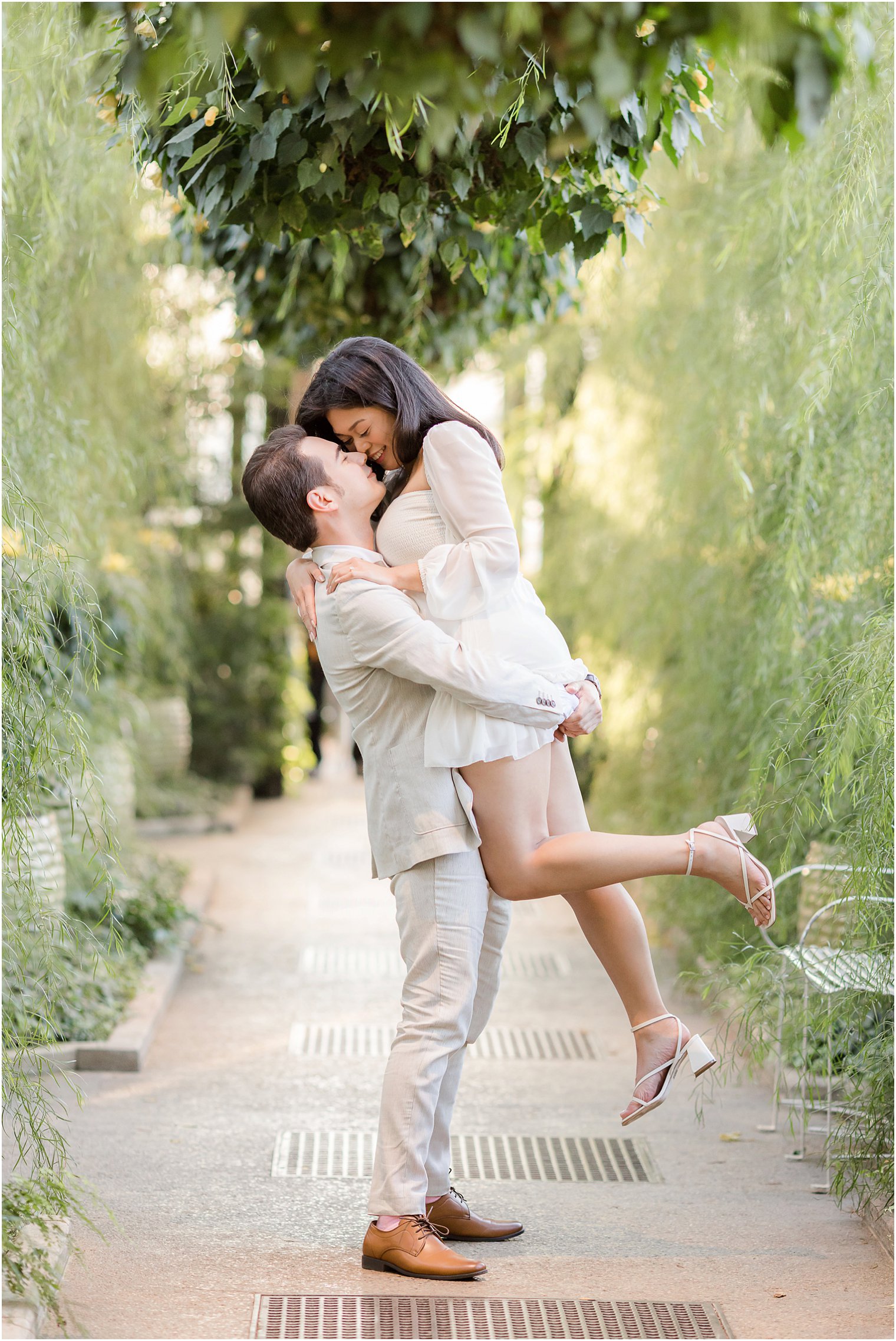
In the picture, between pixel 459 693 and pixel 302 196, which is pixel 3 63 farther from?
pixel 459 693

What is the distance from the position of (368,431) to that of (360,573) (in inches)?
13.2

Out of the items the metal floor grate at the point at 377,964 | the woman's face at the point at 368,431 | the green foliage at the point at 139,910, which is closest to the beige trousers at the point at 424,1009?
the woman's face at the point at 368,431

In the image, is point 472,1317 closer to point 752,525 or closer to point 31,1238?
point 31,1238

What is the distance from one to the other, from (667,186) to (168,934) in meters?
3.59

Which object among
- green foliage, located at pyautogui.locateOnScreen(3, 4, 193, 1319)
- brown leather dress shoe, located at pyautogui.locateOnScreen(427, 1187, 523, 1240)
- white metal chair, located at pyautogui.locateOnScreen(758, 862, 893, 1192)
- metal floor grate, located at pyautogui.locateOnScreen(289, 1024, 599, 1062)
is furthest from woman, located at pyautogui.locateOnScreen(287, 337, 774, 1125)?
metal floor grate, located at pyautogui.locateOnScreen(289, 1024, 599, 1062)

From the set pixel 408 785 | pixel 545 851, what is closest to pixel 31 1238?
pixel 408 785

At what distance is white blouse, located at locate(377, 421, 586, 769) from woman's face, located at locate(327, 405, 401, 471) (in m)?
0.14

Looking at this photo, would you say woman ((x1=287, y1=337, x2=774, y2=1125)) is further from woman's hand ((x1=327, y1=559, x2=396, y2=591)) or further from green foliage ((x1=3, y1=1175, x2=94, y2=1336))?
green foliage ((x1=3, y1=1175, x2=94, y2=1336))

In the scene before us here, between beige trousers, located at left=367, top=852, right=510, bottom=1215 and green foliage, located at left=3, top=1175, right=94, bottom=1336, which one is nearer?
green foliage, located at left=3, top=1175, right=94, bottom=1336

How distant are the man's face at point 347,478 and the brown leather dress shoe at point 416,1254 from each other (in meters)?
1.39

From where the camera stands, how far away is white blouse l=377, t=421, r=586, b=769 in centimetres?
254

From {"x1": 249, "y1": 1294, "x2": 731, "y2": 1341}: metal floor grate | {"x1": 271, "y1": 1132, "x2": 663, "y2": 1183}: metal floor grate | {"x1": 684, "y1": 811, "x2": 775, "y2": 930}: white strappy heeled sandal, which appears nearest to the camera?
{"x1": 249, "y1": 1294, "x2": 731, "y2": 1341}: metal floor grate

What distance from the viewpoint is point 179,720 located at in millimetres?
9227

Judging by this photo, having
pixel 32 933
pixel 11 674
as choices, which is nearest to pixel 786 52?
pixel 11 674
